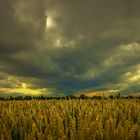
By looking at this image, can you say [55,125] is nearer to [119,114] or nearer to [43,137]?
[43,137]

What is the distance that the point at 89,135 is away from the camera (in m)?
3.38

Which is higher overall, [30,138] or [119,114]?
[119,114]

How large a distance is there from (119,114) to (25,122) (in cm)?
222

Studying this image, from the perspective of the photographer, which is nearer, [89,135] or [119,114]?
[89,135]

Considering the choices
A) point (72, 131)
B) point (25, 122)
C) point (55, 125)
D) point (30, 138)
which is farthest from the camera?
point (25, 122)

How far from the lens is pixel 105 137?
11.1 ft

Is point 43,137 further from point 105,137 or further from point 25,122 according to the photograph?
point 25,122

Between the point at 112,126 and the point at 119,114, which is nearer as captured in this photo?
the point at 112,126

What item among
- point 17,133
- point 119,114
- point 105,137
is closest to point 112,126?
point 105,137

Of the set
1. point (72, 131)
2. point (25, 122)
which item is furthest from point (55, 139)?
point (25, 122)

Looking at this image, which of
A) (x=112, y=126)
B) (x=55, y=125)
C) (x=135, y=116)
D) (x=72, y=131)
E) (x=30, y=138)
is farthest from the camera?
(x=135, y=116)

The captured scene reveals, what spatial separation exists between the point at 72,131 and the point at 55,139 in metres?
0.26

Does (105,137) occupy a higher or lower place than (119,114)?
lower

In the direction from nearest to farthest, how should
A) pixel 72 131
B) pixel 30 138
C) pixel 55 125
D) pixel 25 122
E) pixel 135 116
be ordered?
1. pixel 30 138
2. pixel 72 131
3. pixel 55 125
4. pixel 25 122
5. pixel 135 116
